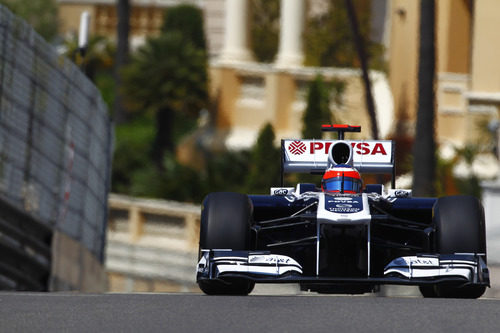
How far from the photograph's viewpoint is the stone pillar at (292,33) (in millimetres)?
44344

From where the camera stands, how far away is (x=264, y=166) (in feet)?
123

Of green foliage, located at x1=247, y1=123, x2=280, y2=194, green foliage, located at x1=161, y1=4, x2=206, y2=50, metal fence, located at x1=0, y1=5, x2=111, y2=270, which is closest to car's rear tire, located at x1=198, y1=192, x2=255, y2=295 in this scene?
metal fence, located at x1=0, y1=5, x2=111, y2=270

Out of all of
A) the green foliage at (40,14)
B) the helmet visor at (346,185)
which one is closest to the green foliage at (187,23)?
the green foliage at (40,14)

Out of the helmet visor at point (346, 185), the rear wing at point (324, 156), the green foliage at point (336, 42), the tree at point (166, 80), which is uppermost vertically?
the green foliage at point (336, 42)

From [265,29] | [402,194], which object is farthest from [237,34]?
[402,194]

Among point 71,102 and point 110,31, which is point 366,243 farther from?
point 110,31

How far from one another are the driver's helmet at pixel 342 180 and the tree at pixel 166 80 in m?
29.8

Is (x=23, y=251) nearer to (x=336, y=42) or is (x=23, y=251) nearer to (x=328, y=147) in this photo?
(x=328, y=147)

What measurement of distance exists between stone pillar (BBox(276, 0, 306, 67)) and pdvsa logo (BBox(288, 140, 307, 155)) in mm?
27820

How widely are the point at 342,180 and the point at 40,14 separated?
48.5 metres

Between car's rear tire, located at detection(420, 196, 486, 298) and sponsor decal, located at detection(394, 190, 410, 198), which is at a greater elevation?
sponsor decal, located at detection(394, 190, 410, 198)

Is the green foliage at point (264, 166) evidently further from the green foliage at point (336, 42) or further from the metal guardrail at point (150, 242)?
the green foliage at point (336, 42)

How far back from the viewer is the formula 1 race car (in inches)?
529

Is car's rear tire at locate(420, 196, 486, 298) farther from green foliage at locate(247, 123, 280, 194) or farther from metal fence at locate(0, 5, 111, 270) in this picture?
green foliage at locate(247, 123, 280, 194)
